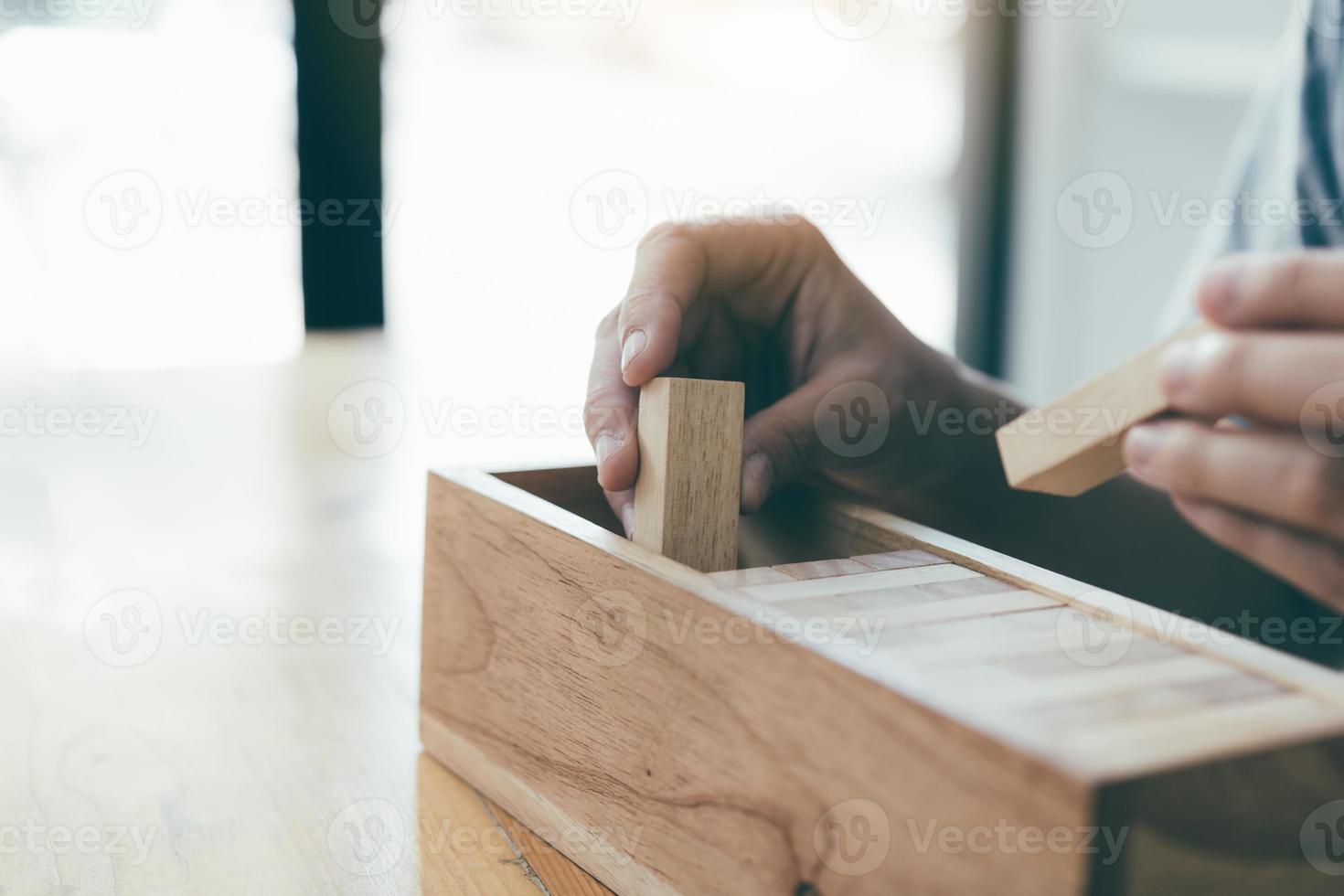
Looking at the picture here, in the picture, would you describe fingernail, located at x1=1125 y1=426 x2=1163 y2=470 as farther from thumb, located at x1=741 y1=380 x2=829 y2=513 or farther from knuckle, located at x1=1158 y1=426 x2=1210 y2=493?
thumb, located at x1=741 y1=380 x2=829 y2=513

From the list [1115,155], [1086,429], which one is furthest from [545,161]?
[1086,429]

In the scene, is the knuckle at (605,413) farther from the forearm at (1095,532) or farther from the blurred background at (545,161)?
the blurred background at (545,161)

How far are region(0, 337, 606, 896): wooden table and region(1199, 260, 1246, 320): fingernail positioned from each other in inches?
14.6

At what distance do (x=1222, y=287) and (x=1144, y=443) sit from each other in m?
0.07

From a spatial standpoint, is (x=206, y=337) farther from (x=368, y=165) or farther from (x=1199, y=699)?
(x=1199, y=699)

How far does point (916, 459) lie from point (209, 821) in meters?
0.54

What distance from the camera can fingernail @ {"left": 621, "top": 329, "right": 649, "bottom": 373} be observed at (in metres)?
0.64

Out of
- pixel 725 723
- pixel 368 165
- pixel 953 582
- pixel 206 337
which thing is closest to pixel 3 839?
pixel 725 723

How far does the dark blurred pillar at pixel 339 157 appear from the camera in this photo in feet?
7.52

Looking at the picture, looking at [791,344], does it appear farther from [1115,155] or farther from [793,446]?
[1115,155]

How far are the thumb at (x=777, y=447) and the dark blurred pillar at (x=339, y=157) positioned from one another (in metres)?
1.80

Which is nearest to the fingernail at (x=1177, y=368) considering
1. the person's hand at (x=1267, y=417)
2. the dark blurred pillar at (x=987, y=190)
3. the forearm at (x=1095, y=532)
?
the person's hand at (x=1267, y=417)

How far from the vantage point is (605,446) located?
0.62 m

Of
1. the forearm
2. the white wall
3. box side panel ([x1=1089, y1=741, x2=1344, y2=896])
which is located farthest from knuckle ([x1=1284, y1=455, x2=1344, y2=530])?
the white wall
